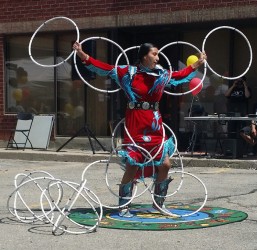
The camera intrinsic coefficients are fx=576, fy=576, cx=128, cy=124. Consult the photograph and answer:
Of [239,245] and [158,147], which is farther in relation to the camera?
[158,147]

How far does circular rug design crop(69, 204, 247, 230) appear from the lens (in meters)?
6.28

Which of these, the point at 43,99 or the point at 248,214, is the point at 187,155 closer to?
the point at 43,99

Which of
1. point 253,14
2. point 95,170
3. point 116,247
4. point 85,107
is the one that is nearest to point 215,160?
point 95,170

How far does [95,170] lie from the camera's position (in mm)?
12078

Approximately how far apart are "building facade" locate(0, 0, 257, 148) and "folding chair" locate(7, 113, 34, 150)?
52 cm

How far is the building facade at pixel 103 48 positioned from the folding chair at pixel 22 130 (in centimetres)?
52

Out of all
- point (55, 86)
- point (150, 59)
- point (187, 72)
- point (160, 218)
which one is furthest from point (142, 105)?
point (55, 86)

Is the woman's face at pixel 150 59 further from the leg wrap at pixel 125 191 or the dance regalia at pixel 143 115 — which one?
the leg wrap at pixel 125 191

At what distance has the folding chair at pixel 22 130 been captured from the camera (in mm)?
15539

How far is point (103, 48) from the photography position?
15.3 metres

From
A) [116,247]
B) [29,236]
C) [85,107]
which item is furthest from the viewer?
[85,107]

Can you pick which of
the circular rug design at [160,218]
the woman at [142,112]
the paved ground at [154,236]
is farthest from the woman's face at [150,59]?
the paved ground at [154,236]

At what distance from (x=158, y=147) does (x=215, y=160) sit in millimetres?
6080

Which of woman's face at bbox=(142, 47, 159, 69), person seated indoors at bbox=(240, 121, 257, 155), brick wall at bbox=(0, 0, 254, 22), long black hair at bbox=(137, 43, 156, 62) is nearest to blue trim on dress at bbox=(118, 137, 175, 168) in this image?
woman's face at bbox=(142, 47, 159, 69)
